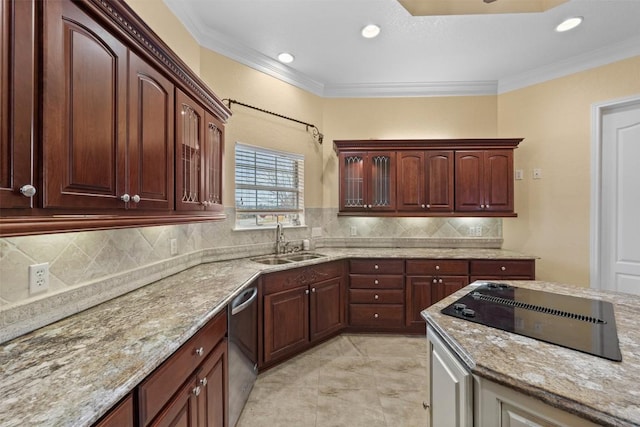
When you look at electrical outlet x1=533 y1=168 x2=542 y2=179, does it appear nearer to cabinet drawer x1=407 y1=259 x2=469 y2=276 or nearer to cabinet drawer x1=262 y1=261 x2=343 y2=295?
cabinet drawer x1=407 y1=259 x2=469 y2=276

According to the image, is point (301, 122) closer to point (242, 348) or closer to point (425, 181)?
point (425, 181)

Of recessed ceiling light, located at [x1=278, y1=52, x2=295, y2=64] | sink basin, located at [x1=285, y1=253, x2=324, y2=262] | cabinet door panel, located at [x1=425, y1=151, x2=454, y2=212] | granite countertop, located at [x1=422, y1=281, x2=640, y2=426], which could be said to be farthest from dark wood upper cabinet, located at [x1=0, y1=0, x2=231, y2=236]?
cabinet door panel, located at [x1=425, y1=151, x2=454, y2=212]

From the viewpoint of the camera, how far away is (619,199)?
2.94m

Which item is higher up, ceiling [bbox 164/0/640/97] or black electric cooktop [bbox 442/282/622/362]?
ceiling [bbox 164/0/640/97]

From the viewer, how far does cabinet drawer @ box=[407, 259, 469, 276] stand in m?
3.14

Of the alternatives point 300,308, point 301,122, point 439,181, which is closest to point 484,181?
point 439,181

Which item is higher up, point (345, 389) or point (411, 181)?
point (411, 181)

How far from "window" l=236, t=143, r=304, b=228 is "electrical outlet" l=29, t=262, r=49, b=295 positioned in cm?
173

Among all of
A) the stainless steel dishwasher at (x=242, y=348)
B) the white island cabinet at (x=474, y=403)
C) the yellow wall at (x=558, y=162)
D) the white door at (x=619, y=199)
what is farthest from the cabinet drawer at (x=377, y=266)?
the white door at (x=619, y=199)

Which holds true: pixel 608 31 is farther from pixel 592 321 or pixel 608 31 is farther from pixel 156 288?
pixel 156 288

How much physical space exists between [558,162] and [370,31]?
2646mm

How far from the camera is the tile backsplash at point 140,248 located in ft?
3.73

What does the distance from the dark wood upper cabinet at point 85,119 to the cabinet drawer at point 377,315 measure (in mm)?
2267

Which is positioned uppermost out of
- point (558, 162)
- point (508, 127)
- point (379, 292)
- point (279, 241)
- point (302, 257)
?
point (508, 127)
